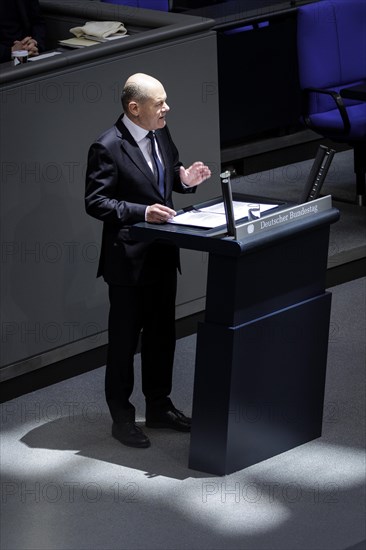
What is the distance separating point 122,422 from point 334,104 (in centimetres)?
347

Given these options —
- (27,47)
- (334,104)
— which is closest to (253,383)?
(27,47)

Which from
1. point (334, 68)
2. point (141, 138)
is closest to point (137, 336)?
point (141, 138)

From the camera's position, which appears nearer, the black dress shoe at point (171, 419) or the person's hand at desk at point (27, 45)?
the black dress shoe at point (171, 419)

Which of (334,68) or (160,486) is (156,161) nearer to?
(160,486)

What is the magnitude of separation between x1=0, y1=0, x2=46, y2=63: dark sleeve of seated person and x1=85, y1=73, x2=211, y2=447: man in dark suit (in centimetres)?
180

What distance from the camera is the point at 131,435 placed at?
5.37 m

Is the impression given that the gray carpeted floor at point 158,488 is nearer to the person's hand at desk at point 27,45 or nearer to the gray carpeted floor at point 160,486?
the gray carpeted floor at point 160,486

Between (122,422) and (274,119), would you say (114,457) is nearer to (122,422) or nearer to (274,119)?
(122,422)

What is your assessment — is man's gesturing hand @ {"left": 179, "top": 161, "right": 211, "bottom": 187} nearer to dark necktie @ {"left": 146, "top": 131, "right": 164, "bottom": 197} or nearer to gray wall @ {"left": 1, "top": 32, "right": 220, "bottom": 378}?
dark necktie @ {"left": 146, "top": 131, "right": 164, "bottom": 197}

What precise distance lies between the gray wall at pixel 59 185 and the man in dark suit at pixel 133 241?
29.3 inches

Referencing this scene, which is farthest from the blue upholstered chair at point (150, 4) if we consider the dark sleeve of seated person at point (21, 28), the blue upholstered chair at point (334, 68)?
the dark sleeve of seated person at point (21, 28)

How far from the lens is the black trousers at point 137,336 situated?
5184 mm

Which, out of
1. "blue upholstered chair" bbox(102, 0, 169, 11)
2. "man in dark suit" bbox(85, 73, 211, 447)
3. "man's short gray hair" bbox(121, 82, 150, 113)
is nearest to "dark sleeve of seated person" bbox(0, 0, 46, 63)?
"blue upholstered chair" bbox(102, 0, 169, 11)

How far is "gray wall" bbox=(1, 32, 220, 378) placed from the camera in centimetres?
575
